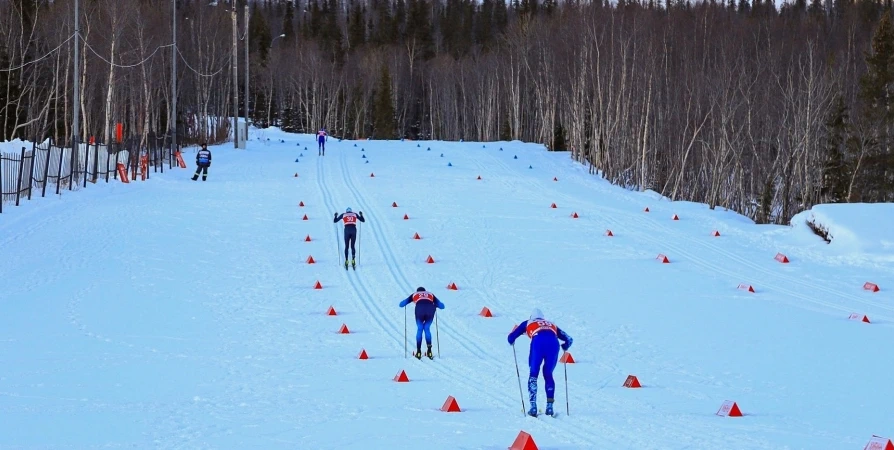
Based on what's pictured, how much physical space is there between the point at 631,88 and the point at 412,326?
35345mm

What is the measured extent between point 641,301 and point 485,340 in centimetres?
472

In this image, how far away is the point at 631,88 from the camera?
49.4m

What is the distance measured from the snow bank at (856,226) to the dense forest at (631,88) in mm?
17268

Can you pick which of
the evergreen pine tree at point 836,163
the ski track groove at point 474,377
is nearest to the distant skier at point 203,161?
the ski track groove at point 474,377

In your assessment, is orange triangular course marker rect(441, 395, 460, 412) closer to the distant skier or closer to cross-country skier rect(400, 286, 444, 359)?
cross-country skier rect(400, 286, 444, 359)

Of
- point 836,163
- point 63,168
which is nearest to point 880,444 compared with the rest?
point 63,168

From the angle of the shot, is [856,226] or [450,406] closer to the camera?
[450,406]

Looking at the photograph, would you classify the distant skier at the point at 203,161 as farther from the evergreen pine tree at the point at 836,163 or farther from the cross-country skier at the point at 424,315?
the evergreen pine tree at the point at 836,163

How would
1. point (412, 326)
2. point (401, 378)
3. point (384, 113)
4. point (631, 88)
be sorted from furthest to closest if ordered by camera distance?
point (384, 113) < point (631, 88) < point (412, 326) < point (401, 378)

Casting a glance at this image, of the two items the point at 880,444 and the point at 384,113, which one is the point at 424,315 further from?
the point at 384,113

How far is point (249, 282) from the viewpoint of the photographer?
811 inches

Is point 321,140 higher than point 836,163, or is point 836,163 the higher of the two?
point 836,163

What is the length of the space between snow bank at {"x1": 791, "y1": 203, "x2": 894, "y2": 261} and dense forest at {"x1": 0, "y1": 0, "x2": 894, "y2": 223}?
56.7 feet

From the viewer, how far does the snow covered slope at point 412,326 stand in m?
10.1
